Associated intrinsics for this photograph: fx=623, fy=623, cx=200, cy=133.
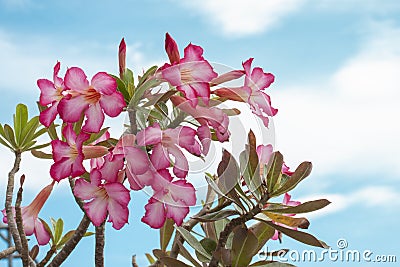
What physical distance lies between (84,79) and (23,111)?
1.79ft

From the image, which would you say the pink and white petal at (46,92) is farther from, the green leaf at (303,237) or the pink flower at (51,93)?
the green leaf at (303,237)

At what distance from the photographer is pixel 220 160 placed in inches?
41.0

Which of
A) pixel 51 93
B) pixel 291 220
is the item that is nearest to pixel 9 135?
pixel 51 93

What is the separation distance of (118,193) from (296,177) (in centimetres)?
30

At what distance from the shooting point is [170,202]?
1.01 m

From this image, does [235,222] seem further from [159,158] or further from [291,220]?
[159,158]

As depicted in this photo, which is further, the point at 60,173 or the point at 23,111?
the point at 23,111

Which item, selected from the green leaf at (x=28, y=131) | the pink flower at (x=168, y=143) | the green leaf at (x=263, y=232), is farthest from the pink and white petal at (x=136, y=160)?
the green leaf at (x=28, y=131)

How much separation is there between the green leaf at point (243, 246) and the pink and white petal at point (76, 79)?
36cm

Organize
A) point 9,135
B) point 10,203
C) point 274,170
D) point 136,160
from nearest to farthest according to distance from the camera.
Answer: point 136,160, point 274,170, point 10,203, point 9,135

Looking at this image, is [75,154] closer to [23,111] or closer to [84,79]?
[84,79]

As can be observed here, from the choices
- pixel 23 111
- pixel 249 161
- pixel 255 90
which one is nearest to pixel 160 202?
pixel 249 161

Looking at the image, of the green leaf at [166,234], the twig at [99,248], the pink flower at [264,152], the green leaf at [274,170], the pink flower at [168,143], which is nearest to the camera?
the pink flower at [168,143]

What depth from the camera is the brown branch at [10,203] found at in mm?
1330
